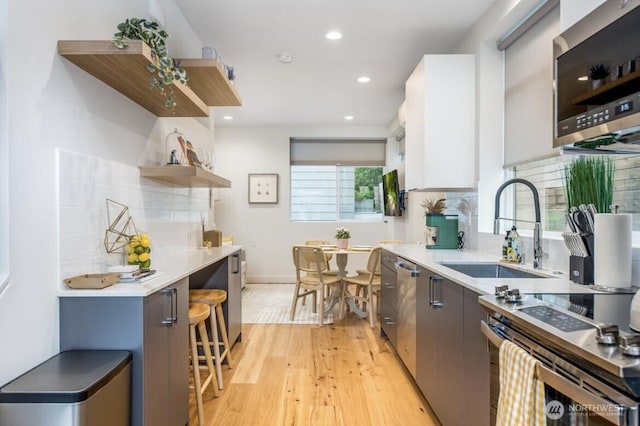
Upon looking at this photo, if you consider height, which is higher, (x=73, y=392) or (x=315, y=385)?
(x=73, y=392)

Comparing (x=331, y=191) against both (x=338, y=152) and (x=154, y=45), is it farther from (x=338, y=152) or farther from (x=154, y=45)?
(x=154, y=45)

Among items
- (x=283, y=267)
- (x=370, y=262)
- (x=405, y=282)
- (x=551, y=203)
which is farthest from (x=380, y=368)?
(x=283, y=267)

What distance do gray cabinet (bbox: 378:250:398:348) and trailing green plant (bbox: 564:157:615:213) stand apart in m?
1.59

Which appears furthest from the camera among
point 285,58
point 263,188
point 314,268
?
point 263,188

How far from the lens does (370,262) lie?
4090 millimetres

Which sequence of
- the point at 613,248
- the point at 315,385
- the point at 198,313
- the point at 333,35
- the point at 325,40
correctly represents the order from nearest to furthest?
1. the point at 613,248
2. the point at 198,313
3. the point at 315,385
4. the point at 333,35
5. the point at 325,40

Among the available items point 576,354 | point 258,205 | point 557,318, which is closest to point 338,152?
point 258,205

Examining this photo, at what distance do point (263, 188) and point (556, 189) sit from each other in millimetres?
5029

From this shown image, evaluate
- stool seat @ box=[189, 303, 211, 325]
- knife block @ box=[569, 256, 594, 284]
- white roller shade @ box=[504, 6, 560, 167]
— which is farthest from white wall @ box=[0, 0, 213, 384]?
white roller shade @ box=[504, 6, 560, 167]

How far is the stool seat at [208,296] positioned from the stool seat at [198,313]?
0.10m

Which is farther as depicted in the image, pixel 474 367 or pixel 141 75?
pixel 141 75

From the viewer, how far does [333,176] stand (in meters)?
6.86

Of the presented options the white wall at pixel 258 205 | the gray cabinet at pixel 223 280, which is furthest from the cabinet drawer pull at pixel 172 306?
the white wall at pixel 258 205

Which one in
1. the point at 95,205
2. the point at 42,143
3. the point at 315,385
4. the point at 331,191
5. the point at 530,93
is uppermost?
the point at 530,93
